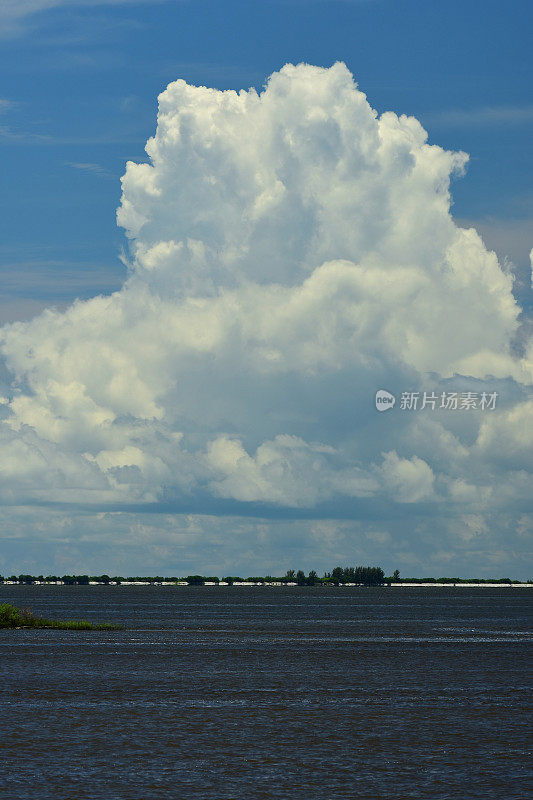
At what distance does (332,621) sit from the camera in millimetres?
156125

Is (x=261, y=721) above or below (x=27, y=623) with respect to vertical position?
below

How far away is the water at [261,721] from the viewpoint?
35.2 m

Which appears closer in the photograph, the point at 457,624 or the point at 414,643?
the point at 414,643

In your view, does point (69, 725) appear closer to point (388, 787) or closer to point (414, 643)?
point (388, 787)

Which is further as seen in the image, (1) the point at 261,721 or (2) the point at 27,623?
(2) the point at 27,623

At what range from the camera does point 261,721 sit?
49.5 metres

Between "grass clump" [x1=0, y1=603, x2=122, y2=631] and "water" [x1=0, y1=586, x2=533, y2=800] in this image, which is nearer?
"water" [x1=0, y1=586, x2=533, y2=800]

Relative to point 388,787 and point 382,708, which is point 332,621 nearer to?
point 382,708

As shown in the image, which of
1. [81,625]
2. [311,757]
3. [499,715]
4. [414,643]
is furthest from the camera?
[81,625]

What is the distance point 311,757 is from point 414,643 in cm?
6513

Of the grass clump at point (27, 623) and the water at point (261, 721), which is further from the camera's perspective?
the grass clump at point (27, 623)

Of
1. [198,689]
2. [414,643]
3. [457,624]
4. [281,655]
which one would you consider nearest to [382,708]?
[198,689]

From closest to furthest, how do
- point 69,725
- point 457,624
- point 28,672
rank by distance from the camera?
1. point 69,725
2. point 28,672
3. point 457,624

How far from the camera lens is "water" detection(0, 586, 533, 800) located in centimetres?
3525
